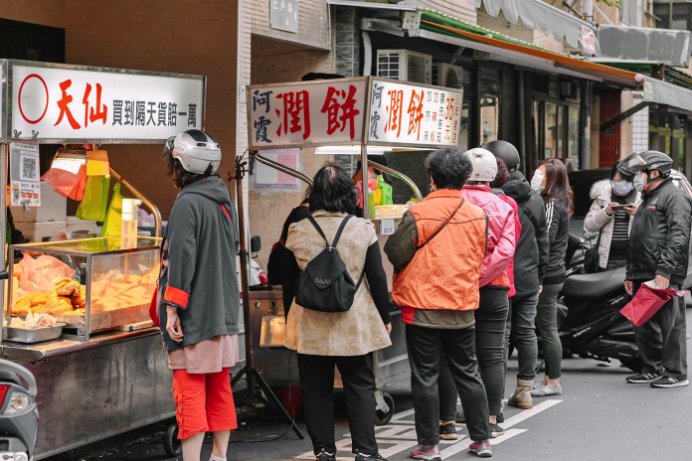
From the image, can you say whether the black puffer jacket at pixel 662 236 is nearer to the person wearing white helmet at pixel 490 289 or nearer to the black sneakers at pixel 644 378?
the black sneakers at pixel 644 378

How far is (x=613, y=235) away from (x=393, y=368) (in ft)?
14.8

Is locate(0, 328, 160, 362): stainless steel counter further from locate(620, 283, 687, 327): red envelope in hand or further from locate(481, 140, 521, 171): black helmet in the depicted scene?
locate(620, 283, 687, 327): red envelope in hand

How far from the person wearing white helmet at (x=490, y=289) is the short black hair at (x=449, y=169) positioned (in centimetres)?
35

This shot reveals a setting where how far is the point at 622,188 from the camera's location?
12070 mm

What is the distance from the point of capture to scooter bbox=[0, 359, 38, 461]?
4.79 meters

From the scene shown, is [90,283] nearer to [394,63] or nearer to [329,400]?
[329,400]

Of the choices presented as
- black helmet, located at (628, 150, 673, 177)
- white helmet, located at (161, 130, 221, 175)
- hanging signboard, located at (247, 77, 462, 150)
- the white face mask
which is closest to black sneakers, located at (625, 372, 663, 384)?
→ black helmet, located at (628, 150, 673, 177)

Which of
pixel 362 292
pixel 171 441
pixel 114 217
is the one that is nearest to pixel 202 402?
pixel 171 441

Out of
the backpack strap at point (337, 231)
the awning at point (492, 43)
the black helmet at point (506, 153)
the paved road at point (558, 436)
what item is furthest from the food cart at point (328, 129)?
the awning at point (492, 43)

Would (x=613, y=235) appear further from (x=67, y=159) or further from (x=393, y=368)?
(x=67, y=159)

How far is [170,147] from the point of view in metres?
6.58

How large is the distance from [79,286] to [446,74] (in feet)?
32.6

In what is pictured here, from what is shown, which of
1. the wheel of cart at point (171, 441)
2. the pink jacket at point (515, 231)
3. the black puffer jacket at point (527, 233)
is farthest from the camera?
the black puffer jacket at point (527, 233)

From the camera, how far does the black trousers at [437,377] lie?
23.4 feet
